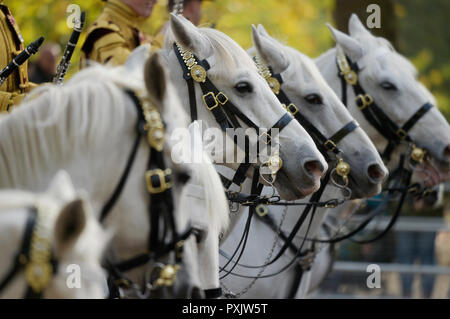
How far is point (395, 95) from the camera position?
6.73 m

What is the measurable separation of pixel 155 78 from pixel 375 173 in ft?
9.96

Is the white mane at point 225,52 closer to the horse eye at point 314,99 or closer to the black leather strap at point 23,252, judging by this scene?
the horse eye at point 314,99

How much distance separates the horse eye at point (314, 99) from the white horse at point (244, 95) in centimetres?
93

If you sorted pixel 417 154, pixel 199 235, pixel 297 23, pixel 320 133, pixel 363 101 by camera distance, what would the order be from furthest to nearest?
pixel 297 23 → pixel 417 154 → pixel 363 101 → pixel 320 133 → pixel 199 235

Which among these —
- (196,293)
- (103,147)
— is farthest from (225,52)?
(103,147)

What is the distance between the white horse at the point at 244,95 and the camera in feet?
15.0

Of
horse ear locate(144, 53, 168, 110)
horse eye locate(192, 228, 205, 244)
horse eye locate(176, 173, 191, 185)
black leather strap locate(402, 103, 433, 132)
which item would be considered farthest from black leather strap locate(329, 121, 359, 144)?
horse ear locate(144, 53, 168, 110)

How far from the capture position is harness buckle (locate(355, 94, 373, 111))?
6672mm

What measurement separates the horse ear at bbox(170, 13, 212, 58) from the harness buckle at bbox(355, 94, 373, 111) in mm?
2288

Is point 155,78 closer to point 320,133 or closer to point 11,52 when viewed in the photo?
point 11,52

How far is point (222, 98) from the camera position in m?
4.62

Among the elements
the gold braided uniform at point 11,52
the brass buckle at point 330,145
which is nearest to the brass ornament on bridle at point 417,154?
the brass buckle at point 330,145

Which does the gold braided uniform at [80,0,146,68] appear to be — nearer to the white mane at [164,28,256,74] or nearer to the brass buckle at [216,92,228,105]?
the white mane at [164,28,256,74]
